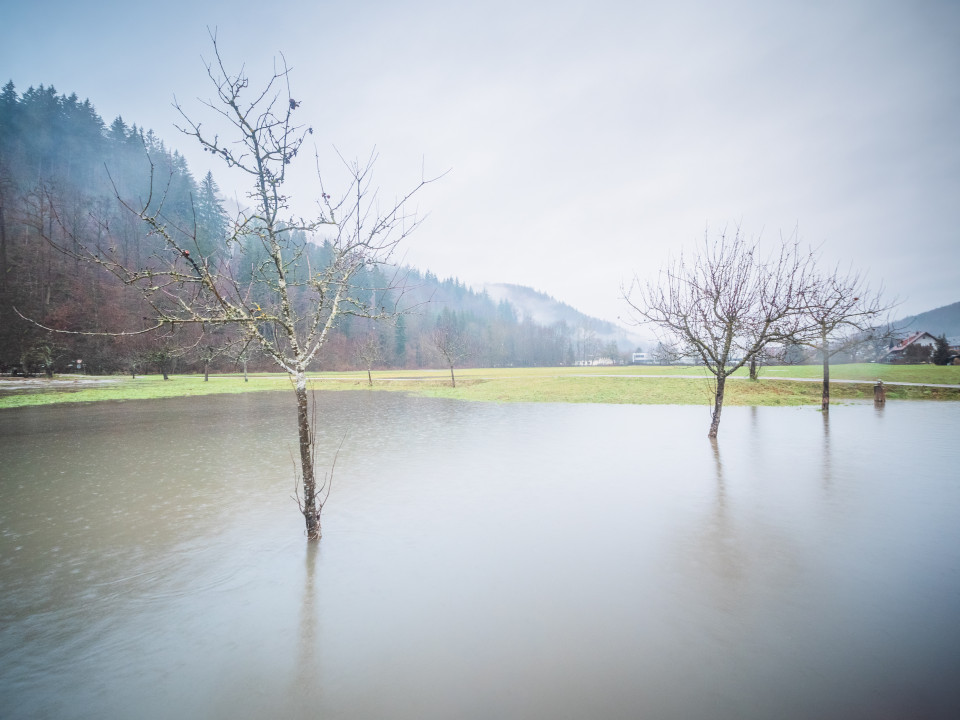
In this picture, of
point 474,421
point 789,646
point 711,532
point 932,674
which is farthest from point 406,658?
point 474,421

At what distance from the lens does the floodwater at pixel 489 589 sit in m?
4.29

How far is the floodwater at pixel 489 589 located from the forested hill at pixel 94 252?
54.5 ft

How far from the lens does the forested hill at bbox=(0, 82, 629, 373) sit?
2046 inches

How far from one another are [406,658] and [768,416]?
23.8 meters

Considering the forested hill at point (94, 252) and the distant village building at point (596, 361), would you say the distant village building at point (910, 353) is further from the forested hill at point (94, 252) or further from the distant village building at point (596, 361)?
the distant village building at point (596, 361)

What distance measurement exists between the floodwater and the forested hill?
654 inches

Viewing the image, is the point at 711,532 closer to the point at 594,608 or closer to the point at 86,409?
the point at 594,608

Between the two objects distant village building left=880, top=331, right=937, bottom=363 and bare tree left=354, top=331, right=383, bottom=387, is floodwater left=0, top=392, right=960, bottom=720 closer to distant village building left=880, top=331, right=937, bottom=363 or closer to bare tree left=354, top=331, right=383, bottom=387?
bare tree left=354, top=331, right=383, bottom=387

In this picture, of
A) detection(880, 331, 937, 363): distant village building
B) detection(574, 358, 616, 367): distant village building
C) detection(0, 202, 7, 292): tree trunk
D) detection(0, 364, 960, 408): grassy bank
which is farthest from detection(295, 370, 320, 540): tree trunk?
detection(574, 358, 616, 367): distant village building

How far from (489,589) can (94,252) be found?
6795 cm

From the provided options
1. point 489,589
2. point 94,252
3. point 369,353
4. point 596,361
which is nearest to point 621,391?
point 489,589

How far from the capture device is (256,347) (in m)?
7.73

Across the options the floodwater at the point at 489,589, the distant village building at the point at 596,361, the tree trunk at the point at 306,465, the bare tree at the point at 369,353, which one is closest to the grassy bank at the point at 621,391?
the bare tree at the point at 369,353

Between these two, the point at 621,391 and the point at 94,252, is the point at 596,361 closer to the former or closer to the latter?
the point at 621,391
